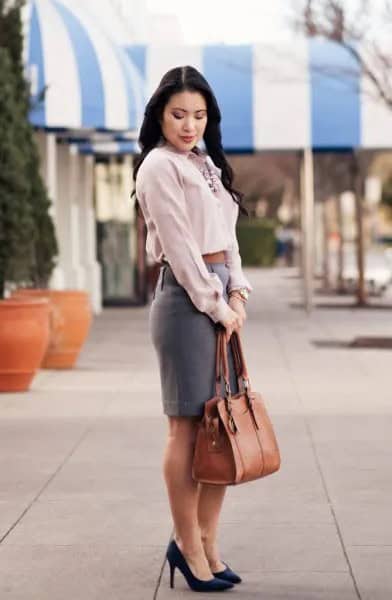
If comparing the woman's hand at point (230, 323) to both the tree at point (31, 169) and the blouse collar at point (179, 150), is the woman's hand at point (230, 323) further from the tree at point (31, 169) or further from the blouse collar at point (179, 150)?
Answer: the tree at point (31, 169)

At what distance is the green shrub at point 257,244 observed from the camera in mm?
48750

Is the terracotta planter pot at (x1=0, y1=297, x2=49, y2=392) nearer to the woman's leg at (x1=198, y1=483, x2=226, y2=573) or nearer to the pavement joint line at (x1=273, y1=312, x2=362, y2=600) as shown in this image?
the pavement joint line at (x1=273, y1=312, x2=362, y2=600)

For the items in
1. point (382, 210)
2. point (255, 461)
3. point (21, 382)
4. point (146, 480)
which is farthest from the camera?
point (382, 210)

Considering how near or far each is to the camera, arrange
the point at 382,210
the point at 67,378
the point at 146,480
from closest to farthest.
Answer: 1. the point at 146,480
2. the point at 67,378
3. the point at 382,210

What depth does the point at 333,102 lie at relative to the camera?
866 inches

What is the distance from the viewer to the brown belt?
515 cm

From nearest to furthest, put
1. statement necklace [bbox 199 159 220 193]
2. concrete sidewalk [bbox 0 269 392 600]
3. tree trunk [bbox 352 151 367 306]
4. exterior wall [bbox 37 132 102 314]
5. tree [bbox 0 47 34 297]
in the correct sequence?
1. statement necklace [bbox 199 159 220 193]
2. concrete sidewalk [bbox 0 269 392 600]
3. tree [bbox 0 47 34 297]
4. exterior wall [bbox 37 132 102 314]
5. tree trunk [bbox 352 151 367 306]

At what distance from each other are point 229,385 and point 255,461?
0.29m

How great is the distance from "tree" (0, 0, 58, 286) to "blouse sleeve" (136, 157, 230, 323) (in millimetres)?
7397

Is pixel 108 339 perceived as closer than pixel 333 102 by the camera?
Yes

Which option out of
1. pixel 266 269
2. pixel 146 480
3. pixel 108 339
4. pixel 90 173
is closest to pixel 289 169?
pixel 266 269

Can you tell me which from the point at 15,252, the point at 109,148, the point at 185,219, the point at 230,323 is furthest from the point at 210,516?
the point at 109,148

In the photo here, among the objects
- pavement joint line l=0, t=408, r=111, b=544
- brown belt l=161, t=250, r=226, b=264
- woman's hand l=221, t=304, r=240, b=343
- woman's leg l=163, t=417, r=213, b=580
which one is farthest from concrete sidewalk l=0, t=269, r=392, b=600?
brown belt l=161, t=250, r=226, b=264

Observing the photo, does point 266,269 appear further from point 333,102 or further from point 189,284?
point 189,284
